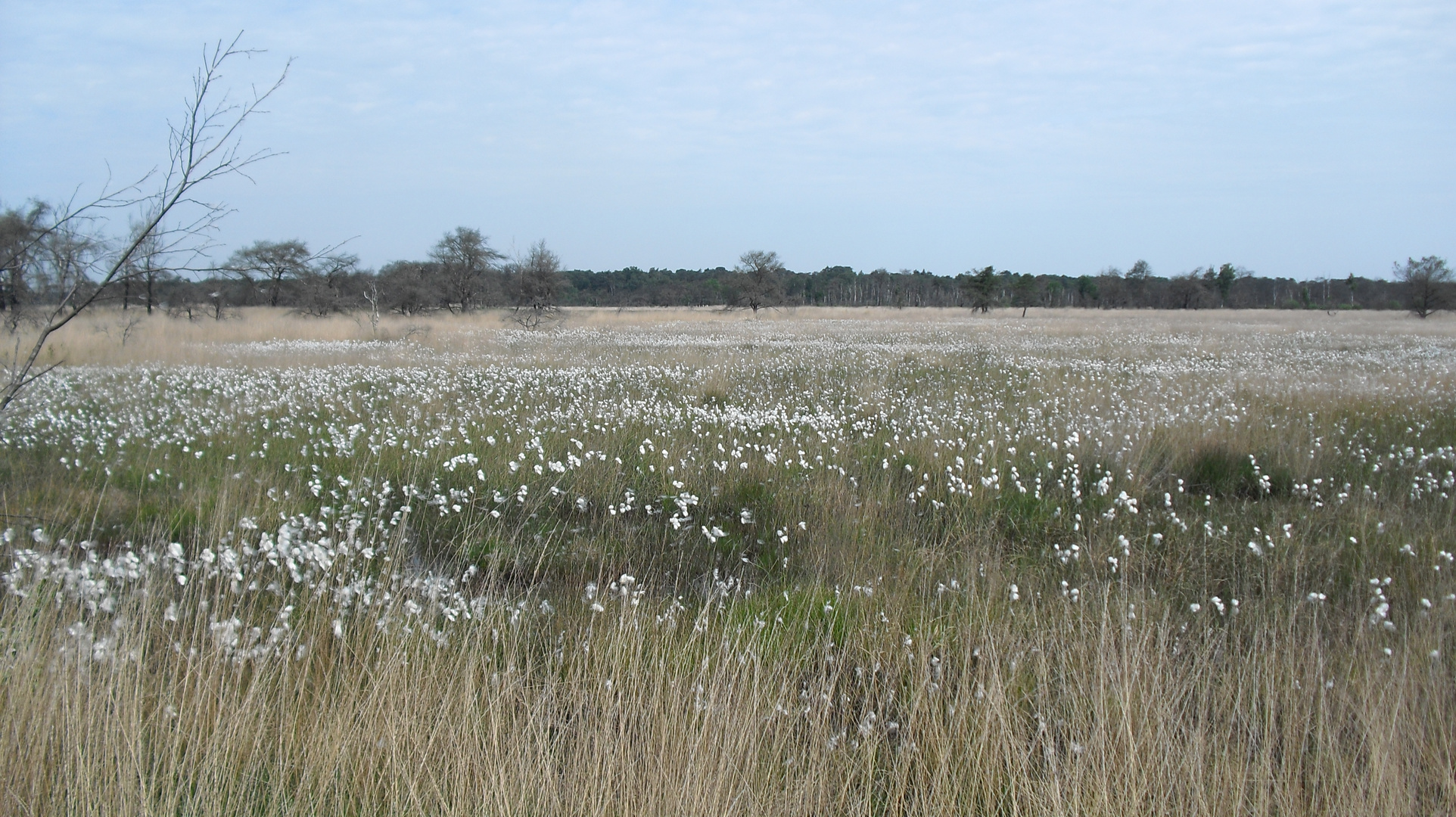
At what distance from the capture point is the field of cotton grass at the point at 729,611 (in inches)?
94.4

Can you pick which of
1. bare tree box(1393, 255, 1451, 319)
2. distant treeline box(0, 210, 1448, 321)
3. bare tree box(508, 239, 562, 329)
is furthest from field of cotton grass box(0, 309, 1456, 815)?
bare tree box(1393, 255, 1451, 319)

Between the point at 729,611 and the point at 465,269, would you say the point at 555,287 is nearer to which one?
the point at 465,269

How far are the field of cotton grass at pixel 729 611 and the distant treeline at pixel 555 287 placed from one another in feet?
5.04

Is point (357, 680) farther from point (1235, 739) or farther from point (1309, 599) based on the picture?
point (1309, 599)

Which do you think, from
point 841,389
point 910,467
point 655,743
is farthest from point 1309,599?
point 841,389

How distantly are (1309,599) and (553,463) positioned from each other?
186 inches

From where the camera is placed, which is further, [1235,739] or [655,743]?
[1235,739]

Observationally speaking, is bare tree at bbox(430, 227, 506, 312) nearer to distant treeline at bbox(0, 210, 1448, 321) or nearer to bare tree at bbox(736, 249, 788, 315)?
distant treeline at bbox(0, 210, 1448, 321)

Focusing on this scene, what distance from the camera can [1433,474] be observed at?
6.05 metres

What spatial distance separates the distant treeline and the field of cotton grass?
1.54m

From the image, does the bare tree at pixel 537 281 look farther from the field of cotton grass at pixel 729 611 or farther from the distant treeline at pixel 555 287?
the field of cotton grass at pixel 729 611

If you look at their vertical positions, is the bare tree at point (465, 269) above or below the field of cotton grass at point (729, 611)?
above

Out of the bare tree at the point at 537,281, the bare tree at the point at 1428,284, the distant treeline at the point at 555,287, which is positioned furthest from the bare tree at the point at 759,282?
the bare tree at the point at 1428,284

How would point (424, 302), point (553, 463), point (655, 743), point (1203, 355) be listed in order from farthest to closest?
point (424, 302), point (1203, 355), point (553, 463), point (655, 743)
